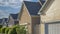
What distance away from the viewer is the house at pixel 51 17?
15.1 metres

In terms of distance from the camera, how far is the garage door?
14.9m

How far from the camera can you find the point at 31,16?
25.4 meters

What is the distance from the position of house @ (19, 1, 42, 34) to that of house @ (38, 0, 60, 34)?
5402 mm

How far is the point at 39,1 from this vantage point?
1115 inches

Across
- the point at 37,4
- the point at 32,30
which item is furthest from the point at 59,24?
the point at 37,4

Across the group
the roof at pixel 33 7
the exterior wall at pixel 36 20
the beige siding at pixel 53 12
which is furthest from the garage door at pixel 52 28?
the roof at pixel 33 7

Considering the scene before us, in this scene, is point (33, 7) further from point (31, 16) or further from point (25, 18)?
point (31, 16)

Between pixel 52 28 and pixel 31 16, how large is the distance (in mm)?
9949

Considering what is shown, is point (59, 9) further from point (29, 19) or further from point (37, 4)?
point (37, 4)

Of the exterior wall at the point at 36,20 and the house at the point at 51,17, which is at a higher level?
the house at the point at 51,17

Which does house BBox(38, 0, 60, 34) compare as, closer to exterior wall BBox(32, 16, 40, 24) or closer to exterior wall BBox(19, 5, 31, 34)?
exterior wall BBox(32, 16, 40, 24)

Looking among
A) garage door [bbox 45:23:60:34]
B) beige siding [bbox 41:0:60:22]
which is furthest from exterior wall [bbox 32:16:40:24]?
garage door [bbox 45:23:60:34]

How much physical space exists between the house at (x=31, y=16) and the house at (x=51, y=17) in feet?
17.7

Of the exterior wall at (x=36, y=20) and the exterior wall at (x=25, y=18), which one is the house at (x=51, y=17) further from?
the exterior wall at (x=25, y=18)
